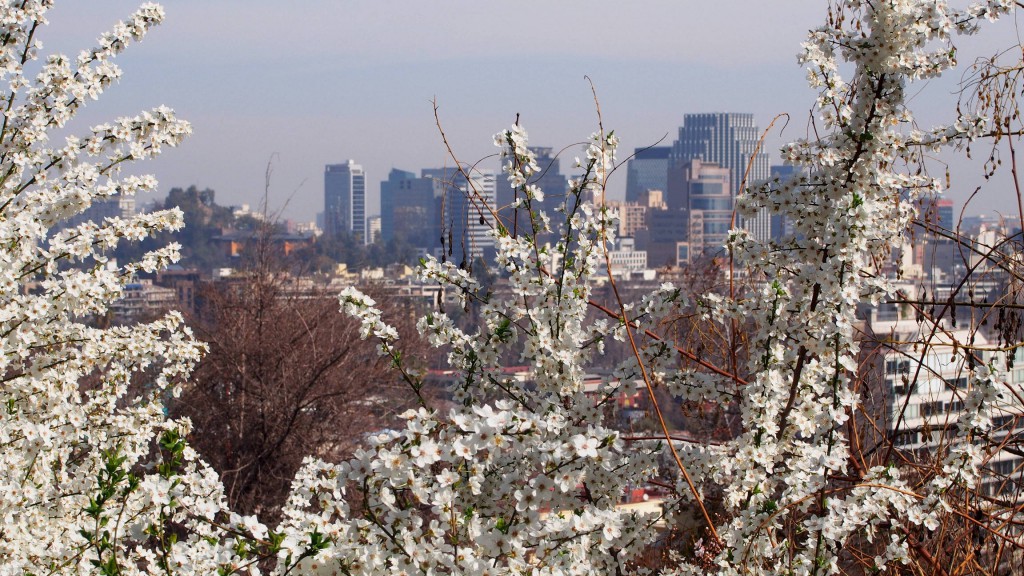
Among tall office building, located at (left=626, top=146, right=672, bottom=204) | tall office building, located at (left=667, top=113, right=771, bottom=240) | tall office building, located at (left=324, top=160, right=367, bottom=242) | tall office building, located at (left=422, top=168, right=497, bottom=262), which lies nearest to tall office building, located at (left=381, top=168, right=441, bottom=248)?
tall office building, located at (left=324, top=160, right=367, bottom=242)

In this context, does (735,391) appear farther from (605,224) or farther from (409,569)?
(409,569)

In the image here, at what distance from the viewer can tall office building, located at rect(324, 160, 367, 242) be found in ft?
523

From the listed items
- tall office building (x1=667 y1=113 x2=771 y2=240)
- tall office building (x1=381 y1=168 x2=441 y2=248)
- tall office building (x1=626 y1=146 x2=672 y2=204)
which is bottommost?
tall office building (x1=381 y1=168 x2=441 y2=248)

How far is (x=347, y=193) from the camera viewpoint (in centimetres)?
17350

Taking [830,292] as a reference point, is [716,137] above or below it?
above

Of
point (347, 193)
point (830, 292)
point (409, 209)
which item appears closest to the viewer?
point (830, 292)

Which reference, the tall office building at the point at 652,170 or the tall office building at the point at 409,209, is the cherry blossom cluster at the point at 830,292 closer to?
the tall office building at the point at 409,209

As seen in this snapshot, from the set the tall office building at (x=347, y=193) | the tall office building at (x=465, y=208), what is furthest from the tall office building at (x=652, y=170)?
the tall office building at (x=465, y=208)

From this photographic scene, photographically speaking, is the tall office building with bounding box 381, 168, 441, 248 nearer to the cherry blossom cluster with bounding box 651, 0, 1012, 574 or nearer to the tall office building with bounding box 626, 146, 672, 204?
the tall office building with bounding box 626, 146, 672, 204

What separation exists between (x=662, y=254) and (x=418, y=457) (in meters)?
110

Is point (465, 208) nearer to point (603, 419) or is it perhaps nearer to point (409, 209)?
point (603, 419)

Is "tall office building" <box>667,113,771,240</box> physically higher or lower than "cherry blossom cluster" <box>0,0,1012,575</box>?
higher

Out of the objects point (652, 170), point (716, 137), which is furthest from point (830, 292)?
point (716, 137)

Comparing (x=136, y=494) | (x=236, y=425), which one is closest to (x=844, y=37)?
(x=136, y=494)
